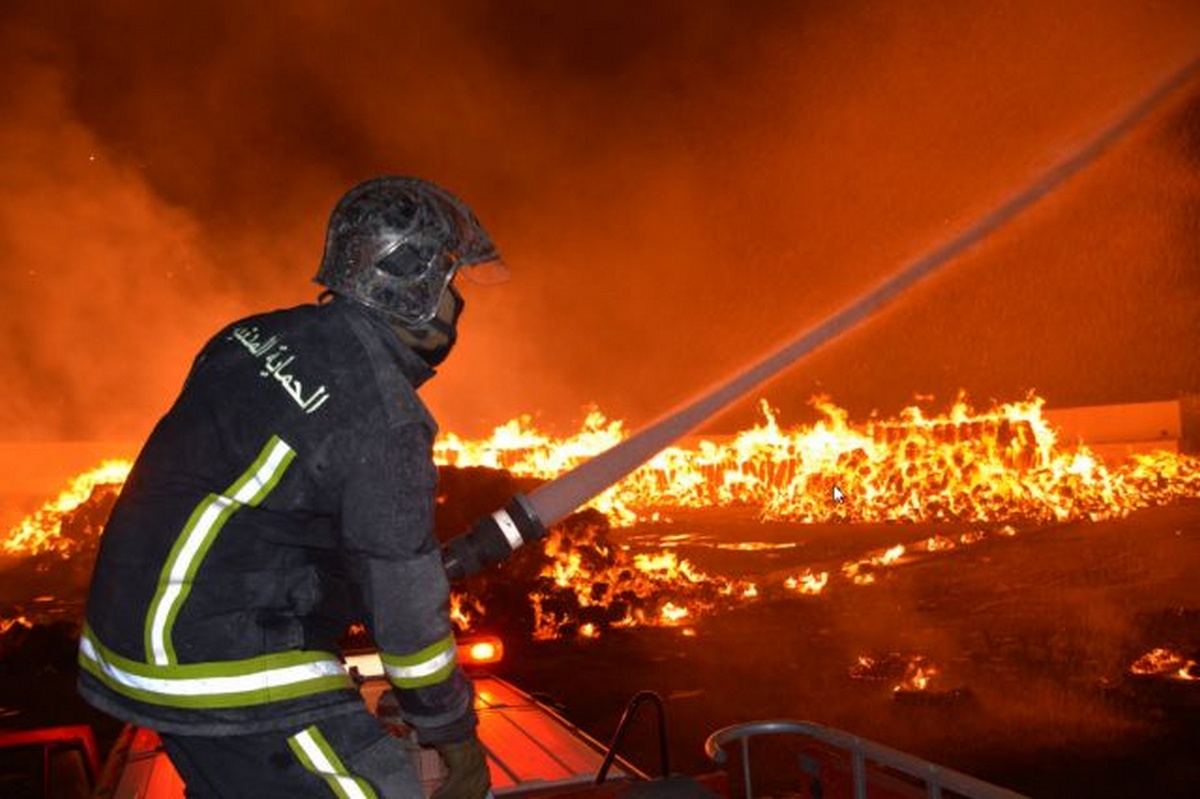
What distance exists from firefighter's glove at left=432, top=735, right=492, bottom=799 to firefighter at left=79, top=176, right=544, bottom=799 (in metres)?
0.02

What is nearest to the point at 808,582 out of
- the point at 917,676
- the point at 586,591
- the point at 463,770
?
the point at 586,591

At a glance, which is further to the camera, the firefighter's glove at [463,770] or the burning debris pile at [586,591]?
the burning debris pile at [586,591]

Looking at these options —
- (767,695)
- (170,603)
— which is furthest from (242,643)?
(767,695)

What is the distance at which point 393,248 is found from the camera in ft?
6.66

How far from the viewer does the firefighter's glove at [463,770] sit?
190 centimetres

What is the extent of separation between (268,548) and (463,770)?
63cm

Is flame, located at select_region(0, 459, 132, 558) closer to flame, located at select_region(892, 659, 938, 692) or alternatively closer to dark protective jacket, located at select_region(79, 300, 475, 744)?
flame, located at select_region(892, 659, 938, 692)

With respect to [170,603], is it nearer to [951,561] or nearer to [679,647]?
[679,647]

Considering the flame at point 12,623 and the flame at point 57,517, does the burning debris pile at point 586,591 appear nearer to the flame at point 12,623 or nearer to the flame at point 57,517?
the flame at point 12,623

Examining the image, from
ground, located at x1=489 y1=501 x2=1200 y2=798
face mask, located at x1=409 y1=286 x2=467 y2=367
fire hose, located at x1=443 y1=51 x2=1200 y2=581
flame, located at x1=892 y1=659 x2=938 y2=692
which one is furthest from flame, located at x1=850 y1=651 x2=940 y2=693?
face mask, located at x1=409 y1=286 x2=467 y2=367

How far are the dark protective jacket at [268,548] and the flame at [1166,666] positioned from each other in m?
9.09

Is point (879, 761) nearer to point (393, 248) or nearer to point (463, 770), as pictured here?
point (463, 770)

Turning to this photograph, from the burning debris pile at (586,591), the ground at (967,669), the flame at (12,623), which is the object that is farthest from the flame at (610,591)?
the flame at (12,623)

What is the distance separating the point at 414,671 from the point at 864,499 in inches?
1094
